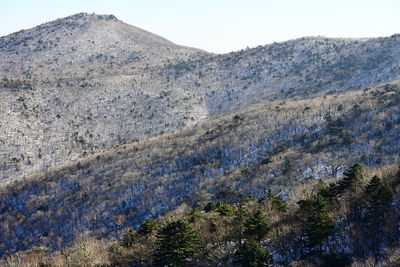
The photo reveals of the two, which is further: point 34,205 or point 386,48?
point 386,48

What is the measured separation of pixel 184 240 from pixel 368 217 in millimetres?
8820

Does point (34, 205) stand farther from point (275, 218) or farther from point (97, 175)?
point (275, 218)

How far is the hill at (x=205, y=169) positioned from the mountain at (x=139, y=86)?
18003 mm

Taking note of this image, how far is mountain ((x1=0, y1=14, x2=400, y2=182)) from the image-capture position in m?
75.4

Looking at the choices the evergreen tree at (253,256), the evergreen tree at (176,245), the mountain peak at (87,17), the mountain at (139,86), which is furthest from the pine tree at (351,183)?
the mountain peak at (87,17)

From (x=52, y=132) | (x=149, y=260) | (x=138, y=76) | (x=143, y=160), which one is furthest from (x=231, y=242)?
(x=138, y=76)

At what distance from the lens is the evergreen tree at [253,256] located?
52.1ft

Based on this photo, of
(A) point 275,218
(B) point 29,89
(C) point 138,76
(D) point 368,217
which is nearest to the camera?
(D) point 368,217

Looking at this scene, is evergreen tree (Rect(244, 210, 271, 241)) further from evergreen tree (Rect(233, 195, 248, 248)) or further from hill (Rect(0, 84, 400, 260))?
hill (Rect(0, 84, 400, 260))

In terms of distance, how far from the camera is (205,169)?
1864 inches

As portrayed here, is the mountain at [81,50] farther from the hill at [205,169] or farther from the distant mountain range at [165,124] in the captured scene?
the hill at [205,169]

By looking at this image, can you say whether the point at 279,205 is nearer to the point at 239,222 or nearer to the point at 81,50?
the point at 239,222

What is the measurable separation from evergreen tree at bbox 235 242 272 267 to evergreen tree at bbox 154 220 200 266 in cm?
238

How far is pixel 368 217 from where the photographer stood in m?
16.5
